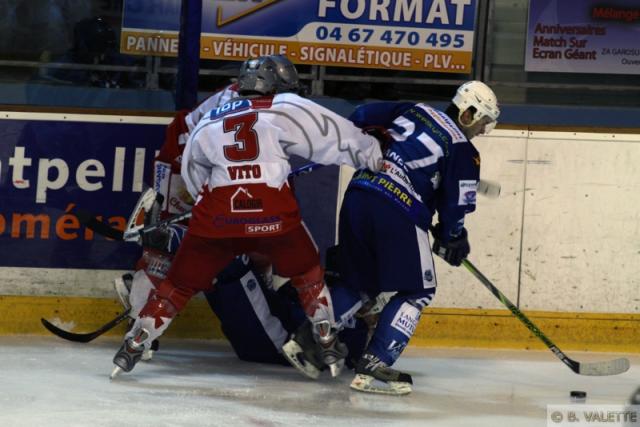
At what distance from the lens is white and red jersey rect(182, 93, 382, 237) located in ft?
15.2

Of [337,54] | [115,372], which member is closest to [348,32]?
[337,54]

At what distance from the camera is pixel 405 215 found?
486 centimetres

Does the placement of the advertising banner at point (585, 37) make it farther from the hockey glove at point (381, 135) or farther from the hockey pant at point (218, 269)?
the hockey pant at point (218, 269)

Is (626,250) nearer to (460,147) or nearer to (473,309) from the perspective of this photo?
(473,309)

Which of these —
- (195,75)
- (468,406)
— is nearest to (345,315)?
(468,406)

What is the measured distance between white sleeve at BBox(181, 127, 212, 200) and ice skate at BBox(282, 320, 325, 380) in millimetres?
612

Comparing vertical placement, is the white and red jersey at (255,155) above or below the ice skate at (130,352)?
above

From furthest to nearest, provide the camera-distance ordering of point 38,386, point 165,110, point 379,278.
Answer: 1. point 165,110
2. point 379,278
3. point 38,386

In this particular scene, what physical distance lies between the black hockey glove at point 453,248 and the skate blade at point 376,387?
48cm

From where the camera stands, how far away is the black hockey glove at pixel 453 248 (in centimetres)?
494

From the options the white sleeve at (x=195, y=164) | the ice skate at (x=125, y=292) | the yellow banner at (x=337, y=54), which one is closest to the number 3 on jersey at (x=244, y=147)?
the white sleeve at (x=195, y=164)

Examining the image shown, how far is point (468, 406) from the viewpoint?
473 centimetres

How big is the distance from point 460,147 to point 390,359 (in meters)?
0.77

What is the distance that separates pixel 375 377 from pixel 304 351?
0.28 metres
